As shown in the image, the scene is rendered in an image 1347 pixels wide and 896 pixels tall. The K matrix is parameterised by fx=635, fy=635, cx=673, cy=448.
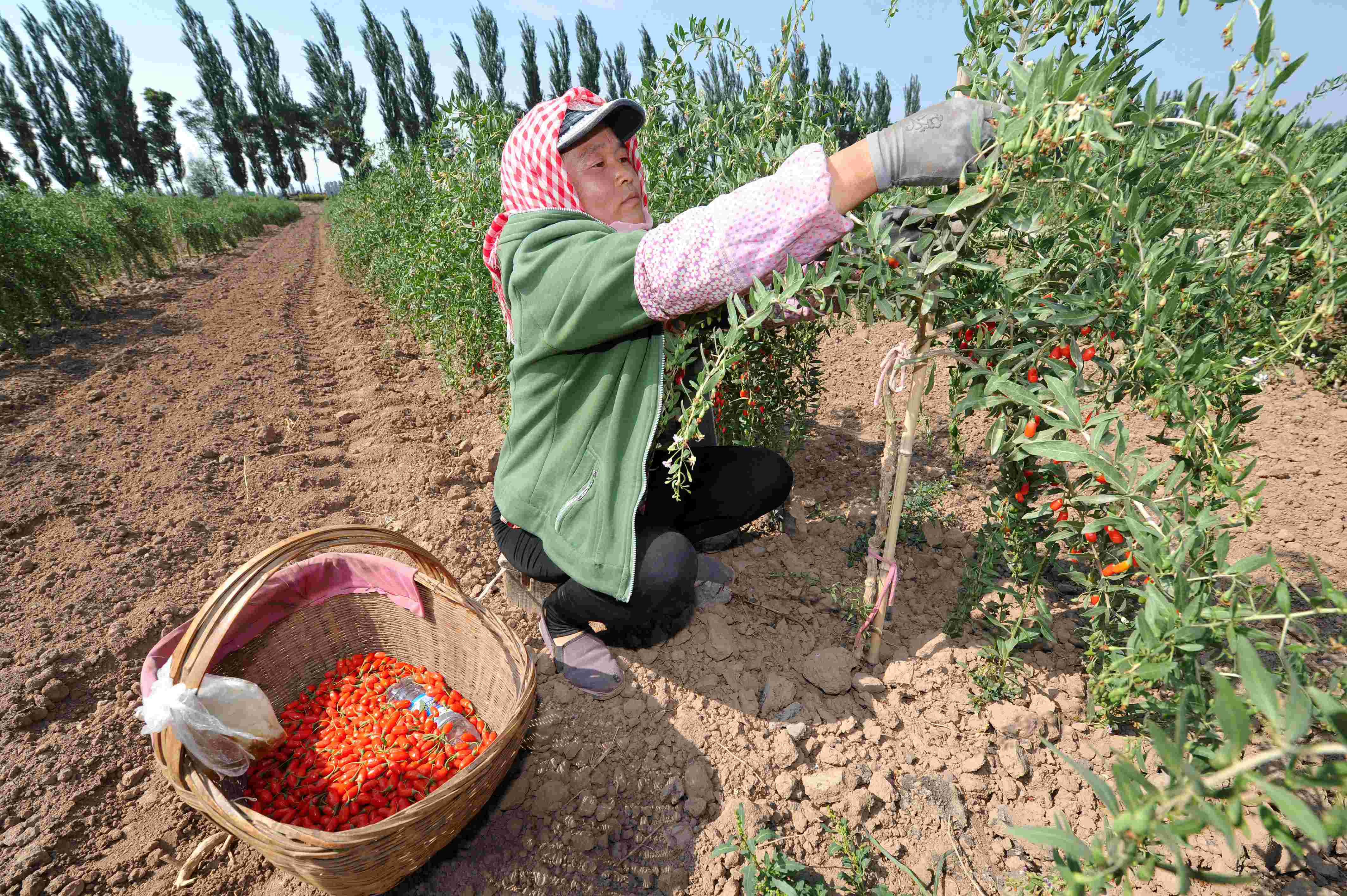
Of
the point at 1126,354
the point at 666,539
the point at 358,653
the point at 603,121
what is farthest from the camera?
the point at 358,653

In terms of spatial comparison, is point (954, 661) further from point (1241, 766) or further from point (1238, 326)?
point (1241, 766)

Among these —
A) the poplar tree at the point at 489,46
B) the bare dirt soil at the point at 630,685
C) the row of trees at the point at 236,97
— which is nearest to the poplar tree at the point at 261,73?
the row of trees at the point at 236,97

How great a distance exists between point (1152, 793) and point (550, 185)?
4.98ft

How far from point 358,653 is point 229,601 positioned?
2.30 feet

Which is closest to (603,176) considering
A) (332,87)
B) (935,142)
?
(935,142)

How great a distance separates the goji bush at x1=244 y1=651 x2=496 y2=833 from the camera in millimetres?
1568

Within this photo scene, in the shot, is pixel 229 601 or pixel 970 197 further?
pixel 229 601

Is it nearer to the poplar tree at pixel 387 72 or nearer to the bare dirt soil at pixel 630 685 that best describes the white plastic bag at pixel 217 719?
the bare dirt soil at pixel 630 685

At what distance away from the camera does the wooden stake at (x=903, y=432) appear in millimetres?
1437

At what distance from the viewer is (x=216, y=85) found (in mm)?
39594

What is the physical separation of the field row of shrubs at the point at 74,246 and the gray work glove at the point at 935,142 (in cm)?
670

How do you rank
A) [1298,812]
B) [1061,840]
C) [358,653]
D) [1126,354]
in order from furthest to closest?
[358,653], [1126,354], [1061,840], [1298,812]

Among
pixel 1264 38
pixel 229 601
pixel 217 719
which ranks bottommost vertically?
pixel 217 719

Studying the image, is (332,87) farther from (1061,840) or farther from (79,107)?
(1061,840)
